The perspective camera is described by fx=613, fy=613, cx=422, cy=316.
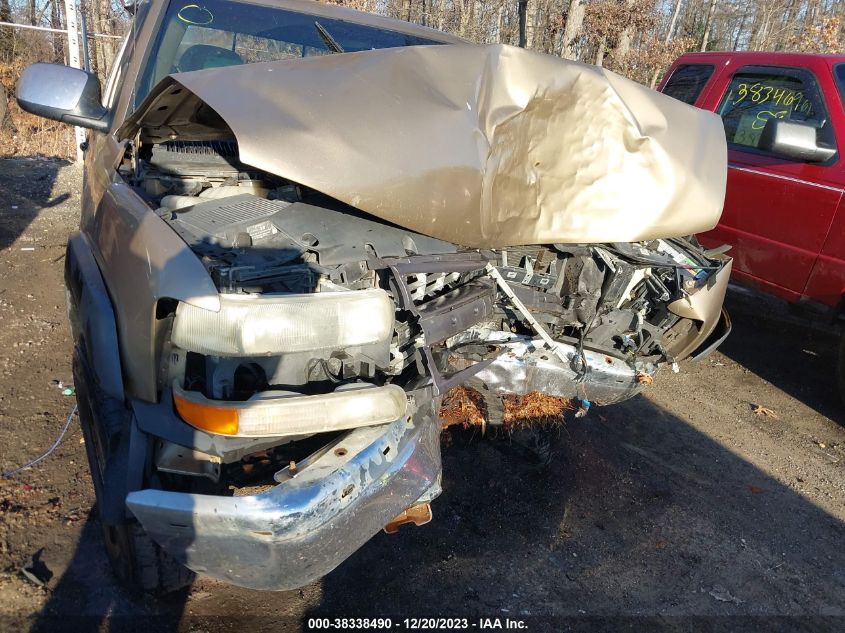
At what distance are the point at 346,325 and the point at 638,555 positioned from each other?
1.77m

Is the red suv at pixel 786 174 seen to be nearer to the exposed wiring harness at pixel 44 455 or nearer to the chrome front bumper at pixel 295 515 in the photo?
the chrome front bumper at pixel 295 515

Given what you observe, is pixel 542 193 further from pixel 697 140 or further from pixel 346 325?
pixel 346 325

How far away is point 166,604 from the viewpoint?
7.36 feet

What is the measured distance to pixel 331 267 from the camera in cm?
199

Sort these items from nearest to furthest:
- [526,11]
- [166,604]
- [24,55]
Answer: [166,604], [526,11], [24,55]

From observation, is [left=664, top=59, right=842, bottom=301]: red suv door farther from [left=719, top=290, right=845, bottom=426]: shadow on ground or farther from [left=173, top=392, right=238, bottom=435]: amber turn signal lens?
[left=173, top=392, right=238, bottom=435]: amber turn signal lens

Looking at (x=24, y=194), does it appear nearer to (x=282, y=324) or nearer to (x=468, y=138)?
(x=468, y=138)

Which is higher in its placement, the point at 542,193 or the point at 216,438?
→ the point at 542,193

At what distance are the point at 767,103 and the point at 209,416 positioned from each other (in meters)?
4.57

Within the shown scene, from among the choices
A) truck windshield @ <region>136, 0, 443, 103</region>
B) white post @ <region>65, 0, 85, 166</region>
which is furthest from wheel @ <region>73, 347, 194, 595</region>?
white post @ <region>65, 0, 85, 166</region>

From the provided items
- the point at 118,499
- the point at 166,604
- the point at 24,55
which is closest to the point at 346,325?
the point at 118,499

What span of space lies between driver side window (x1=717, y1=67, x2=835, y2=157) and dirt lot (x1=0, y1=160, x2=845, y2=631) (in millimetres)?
1845

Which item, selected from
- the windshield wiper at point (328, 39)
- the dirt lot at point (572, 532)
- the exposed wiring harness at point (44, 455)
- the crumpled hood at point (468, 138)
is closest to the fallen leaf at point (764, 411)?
the dirt lot at point (572, 532)

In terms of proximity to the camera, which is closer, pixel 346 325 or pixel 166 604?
pixel 346 325
